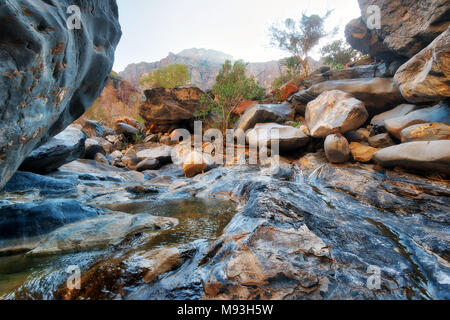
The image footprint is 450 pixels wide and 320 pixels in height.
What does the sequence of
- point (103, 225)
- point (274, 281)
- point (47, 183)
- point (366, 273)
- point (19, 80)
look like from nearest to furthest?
point (274, 281) < point (366, 273) < point (19, 80) < point (103, 225) < point (47, 183)

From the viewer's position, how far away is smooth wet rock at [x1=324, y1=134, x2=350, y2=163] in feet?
14.0

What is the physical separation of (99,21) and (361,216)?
4.73 metres

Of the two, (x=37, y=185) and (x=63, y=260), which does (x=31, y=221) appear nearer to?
(x=63, y=260)

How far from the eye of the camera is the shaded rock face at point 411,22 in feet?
12.9

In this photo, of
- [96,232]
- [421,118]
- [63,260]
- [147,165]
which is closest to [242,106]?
[147,165]

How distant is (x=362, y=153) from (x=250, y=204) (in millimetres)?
3178

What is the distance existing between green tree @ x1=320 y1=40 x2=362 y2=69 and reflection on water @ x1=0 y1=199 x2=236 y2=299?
1427 cm

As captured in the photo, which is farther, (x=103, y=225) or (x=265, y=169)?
(x=265, y=169)

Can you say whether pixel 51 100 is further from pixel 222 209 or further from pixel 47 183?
pixel 47 183

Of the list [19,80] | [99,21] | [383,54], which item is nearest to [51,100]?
[19,80]

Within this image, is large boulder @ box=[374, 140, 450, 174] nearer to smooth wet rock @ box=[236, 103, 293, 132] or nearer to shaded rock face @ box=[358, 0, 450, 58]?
shaded rock face @ box=[358, 0, 450, 58]

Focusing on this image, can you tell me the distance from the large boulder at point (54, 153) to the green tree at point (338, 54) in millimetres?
14798

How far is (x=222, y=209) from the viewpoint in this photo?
3.34 metres

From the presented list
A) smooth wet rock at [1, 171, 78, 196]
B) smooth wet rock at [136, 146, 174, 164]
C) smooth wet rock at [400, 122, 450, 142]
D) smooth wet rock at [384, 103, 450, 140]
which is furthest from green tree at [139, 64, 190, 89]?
smooth wet rock at [400, 122, 450, 142]
